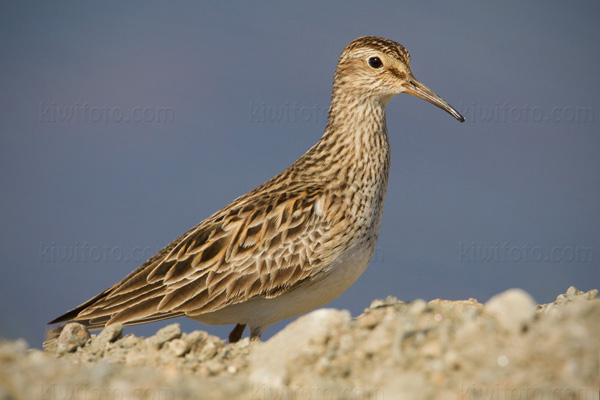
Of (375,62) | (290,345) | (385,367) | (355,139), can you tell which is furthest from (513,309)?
(375,62)

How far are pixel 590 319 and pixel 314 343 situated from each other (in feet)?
8.16

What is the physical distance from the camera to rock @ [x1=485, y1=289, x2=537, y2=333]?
5.89 m

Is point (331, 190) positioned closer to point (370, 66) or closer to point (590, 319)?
point (370, 66)

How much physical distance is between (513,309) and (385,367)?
1.27m

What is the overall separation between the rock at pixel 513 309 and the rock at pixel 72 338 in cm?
536

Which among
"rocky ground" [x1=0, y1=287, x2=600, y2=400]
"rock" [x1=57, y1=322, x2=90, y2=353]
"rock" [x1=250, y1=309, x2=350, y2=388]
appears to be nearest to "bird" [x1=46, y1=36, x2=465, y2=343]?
"rock" [x1=57, y1=322, x2=90, y2=353]

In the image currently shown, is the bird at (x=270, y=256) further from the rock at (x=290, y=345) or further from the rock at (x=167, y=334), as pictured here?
the rock at (x=290, y=345)

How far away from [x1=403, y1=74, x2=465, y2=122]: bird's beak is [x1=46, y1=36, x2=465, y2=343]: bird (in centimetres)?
115

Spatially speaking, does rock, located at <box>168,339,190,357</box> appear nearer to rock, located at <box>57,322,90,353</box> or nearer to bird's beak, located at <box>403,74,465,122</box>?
rock, located at <box>57,322,90,353</box>

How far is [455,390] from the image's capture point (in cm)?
524

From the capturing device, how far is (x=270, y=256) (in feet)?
30.5

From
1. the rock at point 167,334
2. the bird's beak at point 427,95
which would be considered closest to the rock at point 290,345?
the rock at point 167,334

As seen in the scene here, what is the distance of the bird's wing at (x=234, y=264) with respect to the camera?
30.0 ft

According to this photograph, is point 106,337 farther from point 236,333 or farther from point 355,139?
point 355,139
